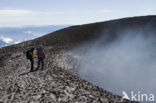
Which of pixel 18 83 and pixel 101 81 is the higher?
pixel 18 83

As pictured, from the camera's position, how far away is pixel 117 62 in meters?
34.6

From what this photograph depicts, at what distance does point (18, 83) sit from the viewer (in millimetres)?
17828

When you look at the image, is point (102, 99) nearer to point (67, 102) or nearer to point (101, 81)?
point (67, 102)

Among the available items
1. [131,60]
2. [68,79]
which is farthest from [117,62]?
[68,79]

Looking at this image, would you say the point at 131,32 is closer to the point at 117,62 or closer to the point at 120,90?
the point at 117,62

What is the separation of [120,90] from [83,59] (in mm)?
Answer: 7392

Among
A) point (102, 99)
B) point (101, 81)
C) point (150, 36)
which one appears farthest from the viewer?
point (150, 36)

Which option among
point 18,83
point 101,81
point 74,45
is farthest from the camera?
point 74,45

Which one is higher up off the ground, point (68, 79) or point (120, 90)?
point (68, 79)

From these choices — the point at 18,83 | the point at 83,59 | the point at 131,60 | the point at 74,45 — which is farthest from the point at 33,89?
the point at 74,45

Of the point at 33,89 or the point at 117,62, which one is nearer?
the point at 33,89

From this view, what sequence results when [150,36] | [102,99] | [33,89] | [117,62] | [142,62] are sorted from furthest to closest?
[150,36], [142,62], [117,62], [33,89], [102,99]

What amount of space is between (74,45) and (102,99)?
27344mm

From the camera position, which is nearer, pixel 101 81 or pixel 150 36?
pixel 101 81
